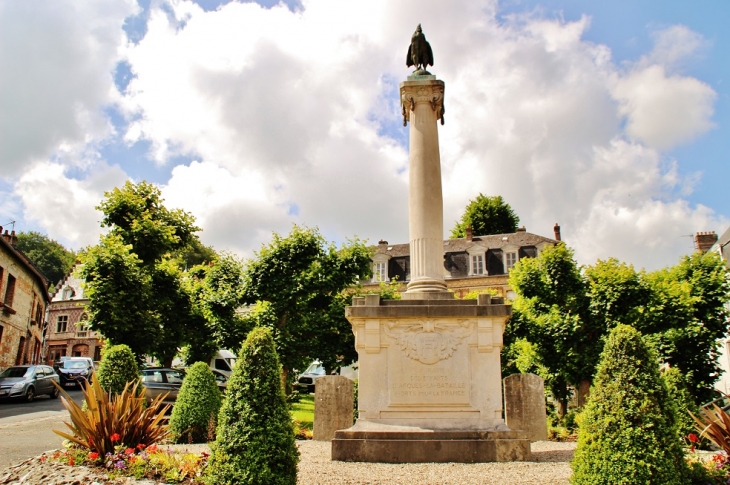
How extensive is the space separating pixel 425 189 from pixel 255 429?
6102 mm

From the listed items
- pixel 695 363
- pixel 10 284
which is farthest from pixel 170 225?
pixel 695 363

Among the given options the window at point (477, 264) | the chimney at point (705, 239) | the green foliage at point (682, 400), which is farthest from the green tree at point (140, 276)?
the chimney at point (705, 239)

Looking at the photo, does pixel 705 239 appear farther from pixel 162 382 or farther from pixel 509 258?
pixel 162 382

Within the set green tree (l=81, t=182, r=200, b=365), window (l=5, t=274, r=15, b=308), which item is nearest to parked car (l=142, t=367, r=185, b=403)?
green tree (l=81, t=182, r=200, b=365)

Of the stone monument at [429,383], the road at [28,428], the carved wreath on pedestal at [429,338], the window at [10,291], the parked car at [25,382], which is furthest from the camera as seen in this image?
the window at [10,291]

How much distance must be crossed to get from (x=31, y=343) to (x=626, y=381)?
34.3 m

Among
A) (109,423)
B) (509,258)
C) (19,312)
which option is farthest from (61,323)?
(109,423)

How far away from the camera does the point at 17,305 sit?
2872 cm

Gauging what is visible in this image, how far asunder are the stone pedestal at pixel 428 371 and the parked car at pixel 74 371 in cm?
2267

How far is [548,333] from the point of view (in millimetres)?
17719

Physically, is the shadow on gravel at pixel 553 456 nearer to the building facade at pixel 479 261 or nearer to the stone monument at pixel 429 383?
the stone monument at pixel 429 383

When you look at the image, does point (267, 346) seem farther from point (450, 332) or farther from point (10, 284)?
point (10, 284)

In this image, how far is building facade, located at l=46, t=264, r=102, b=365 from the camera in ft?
161

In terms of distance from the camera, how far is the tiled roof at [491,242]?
1620 inches
